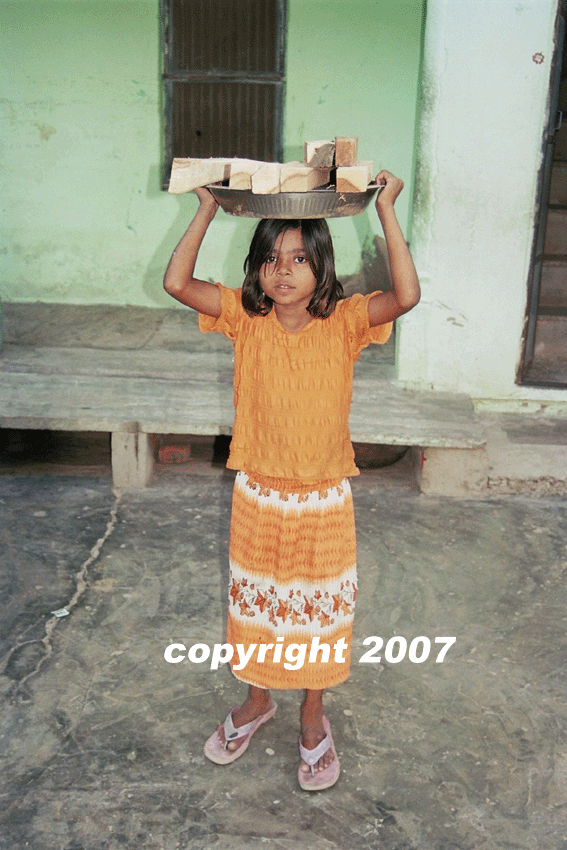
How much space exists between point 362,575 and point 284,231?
192 centimetres

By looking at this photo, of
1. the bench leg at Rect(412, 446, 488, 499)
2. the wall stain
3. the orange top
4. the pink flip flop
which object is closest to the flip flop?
the pink flip flop

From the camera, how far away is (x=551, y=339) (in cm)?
695

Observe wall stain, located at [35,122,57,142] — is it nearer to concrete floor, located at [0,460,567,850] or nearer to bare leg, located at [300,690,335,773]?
concrete floor, located at [0,460,567,850]

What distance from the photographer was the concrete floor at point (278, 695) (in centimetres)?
251

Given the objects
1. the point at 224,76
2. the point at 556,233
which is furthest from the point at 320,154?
the point at 556,233

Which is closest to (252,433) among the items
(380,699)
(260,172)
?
(260,172)

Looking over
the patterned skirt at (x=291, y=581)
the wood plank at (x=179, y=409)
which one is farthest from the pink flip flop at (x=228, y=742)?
the wood plank at (x=179, y=409)

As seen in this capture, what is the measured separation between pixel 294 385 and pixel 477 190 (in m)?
2.66

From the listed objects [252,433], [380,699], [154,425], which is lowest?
[380,699]

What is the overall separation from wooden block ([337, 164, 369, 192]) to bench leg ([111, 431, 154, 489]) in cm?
265

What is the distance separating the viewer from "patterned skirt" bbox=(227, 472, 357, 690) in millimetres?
2568

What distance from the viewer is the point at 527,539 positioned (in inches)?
164

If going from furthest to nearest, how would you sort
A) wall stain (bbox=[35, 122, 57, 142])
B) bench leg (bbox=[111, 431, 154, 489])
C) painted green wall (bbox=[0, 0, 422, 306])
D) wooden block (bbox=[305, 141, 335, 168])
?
1. wall stain (bbox=[35, 122, 57, 142])
2. painted green wall (bbox=[0, 0, 422, 306])
3. bench leg (bbox=[111, 431, 154, 489])
4. wooden block (bbox=[305, 141, 335, 168])

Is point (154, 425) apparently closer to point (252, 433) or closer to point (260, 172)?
point (252, 433)
